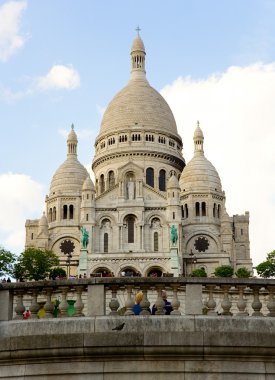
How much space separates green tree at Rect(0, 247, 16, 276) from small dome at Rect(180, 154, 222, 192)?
35.1 metres

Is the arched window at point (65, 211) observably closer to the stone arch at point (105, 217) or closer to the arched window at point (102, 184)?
the arched window at point (102, 184)

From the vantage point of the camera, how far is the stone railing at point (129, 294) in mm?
10805

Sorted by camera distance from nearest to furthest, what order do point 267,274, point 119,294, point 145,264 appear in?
point 119,294 < point 267,274 < point 145,264

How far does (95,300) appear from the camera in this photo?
35.8 ft

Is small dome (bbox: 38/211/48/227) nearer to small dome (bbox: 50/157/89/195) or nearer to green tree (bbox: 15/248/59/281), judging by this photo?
small dome (bbox: 50/157/89/195)

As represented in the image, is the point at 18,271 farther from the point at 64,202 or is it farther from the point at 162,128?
the point at 162,128

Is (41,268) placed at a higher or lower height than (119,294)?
higher

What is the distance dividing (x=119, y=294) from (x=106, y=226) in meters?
87.1

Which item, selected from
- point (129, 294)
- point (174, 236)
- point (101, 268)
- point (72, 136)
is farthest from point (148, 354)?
point (72, 136)

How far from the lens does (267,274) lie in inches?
3009

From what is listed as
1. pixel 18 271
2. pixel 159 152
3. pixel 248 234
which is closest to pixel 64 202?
pixel 159 152

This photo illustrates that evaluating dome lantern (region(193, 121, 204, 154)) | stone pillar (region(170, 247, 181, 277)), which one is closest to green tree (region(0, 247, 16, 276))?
stone pillar (region(170, 247, 181, 277))

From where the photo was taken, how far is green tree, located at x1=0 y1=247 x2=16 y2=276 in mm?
76544

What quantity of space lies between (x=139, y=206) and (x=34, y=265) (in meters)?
20.1
